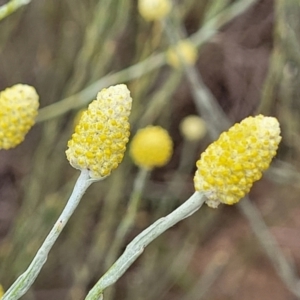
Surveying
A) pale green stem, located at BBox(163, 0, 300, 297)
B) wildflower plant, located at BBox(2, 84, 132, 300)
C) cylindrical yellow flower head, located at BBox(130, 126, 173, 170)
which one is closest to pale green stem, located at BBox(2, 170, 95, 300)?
wildflower plant, located at BBox(2, 84, 132, 300)

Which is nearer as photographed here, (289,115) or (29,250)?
(29,250)

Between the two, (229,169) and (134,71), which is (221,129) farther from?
(229,169)

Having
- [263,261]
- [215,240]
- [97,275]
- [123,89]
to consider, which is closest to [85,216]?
[97,275]

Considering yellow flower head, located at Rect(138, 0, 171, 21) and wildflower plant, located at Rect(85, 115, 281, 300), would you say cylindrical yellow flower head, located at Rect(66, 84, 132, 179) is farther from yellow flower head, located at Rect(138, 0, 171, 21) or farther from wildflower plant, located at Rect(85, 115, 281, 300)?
yellow flower head, located at Rect(138, 0, 171, 21)

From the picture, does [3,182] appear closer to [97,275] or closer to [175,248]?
[97,275]

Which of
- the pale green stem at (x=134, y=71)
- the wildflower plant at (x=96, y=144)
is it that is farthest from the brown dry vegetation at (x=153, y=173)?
the wildflower plant at (x=96, y=144)

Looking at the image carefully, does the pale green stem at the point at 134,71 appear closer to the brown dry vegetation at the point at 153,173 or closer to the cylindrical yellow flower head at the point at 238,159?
the brown dry vegetation at the point at 153,173

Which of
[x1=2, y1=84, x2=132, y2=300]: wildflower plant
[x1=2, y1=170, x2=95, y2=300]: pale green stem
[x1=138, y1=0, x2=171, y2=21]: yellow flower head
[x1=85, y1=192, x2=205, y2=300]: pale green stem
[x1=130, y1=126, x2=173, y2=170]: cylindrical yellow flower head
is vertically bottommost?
[x1=130, y1=126, x2=173, y2=170]: cylindrical yellow flower head

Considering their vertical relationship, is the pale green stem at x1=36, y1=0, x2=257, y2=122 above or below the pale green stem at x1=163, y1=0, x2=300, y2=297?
above
